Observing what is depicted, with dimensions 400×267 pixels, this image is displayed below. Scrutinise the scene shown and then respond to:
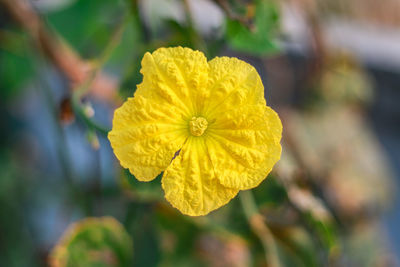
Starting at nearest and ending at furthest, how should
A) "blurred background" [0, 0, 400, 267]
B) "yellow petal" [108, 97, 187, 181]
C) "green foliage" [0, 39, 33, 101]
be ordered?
1. "yellow petal" [108, 97, 187, 181]
2. "blurred background" [0, 0, 400, 267]
3. "green foliage" [0, 39, 33, 101]

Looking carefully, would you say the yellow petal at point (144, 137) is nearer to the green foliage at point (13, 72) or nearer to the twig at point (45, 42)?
the twig at point (45, 42)

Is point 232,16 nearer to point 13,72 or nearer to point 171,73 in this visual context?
point 171,73

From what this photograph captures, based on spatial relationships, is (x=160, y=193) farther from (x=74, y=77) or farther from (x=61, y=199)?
(x=61, y=199)

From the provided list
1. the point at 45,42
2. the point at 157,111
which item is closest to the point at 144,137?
the point at 157,111

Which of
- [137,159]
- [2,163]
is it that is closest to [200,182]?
[137,159]

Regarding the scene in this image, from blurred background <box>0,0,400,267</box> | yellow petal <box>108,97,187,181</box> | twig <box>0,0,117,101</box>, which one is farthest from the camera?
twig <box>0,0,117,101</box>

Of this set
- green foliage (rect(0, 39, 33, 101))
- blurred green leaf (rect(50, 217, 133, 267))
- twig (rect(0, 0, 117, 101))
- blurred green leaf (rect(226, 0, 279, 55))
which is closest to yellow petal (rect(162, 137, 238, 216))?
blurred green leaf (rect(226, 0, 279, 55))

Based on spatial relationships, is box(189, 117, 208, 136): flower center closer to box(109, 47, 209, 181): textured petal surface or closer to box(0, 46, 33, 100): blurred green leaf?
box(109, 47, 209, 181): textured petal surface
